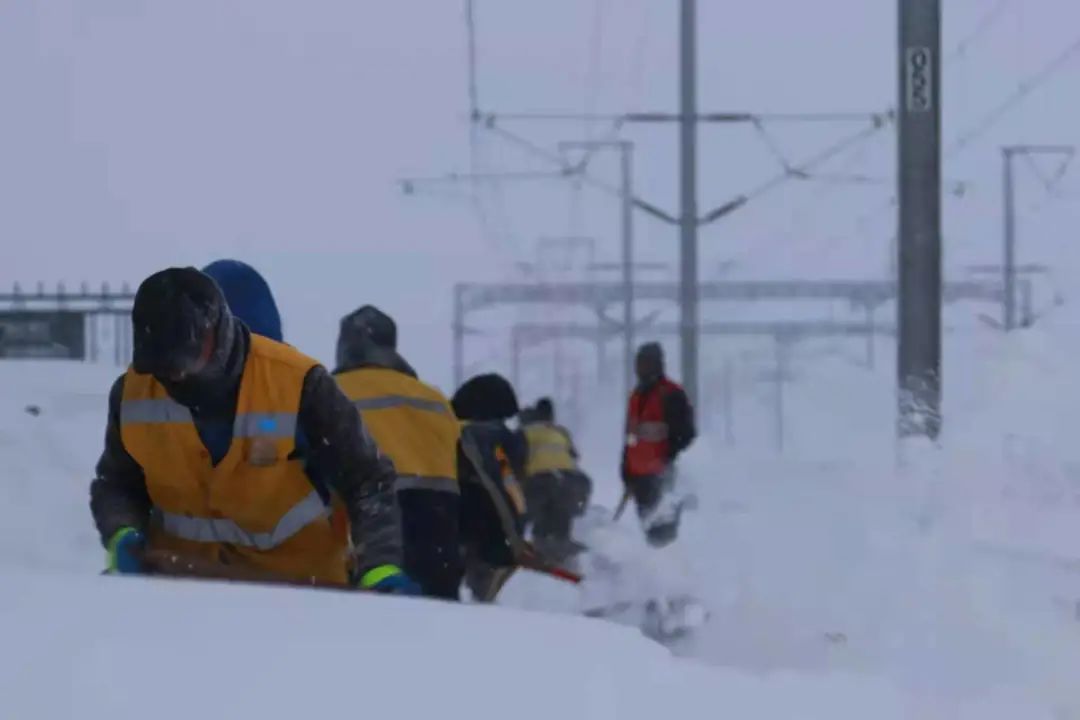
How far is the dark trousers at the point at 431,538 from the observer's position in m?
5.93

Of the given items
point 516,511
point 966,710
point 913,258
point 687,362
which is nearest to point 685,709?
point 966,710

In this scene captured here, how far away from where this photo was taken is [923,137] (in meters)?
9.70

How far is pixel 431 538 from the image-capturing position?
19.6 feet

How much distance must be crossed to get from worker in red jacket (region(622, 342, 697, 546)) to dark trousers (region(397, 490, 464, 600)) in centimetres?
593

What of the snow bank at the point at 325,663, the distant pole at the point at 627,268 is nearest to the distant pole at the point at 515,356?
the distant pole at the point at 627,268

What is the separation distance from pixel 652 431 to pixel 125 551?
821cm

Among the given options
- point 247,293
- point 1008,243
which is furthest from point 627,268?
point 247,293

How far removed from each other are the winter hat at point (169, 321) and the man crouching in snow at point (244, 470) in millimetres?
30

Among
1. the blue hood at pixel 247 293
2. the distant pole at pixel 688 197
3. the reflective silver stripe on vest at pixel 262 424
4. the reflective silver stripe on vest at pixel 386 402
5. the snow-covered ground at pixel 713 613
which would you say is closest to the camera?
the snow-covered ground at pixel 713 613

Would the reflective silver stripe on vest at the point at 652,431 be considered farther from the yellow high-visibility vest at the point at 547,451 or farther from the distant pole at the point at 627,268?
the distant pole at the point at 627,268

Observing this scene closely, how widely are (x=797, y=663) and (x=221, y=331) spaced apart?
302 centimetres

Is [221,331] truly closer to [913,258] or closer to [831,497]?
[913,258]

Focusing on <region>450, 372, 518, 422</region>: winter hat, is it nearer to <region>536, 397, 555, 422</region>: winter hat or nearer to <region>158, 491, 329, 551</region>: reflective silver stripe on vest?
<region>158, 491, 329, 551</region>: reflective silver stripe on vest

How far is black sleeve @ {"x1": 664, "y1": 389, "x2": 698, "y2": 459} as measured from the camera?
475 inches
